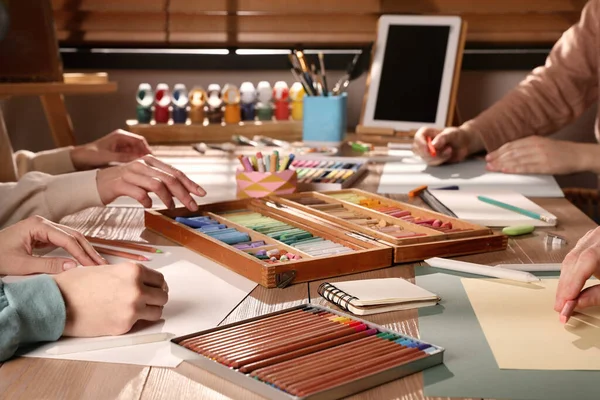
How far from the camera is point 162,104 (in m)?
2.42

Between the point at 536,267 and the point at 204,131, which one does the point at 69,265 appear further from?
the point at 204,131

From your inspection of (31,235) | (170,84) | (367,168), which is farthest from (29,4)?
(31,235)

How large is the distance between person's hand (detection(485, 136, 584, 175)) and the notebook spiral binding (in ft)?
3.38

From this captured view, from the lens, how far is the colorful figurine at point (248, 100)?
246cm

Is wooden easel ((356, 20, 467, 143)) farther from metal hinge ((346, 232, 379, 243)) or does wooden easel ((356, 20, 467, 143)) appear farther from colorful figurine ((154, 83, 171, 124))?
metal hinge ((346, 232, 379, 243))

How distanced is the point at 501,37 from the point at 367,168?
1.08 m

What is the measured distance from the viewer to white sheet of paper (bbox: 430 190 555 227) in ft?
4.43

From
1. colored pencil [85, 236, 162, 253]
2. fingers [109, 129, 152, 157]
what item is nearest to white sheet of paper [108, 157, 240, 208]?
fingers [109, 129, 152, 157]

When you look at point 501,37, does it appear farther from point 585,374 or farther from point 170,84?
point 585,374

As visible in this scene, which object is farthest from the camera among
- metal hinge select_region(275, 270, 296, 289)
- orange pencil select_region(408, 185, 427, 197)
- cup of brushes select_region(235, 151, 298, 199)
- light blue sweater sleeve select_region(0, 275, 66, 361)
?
orange pencil select_region(408, 185, 427, 197)

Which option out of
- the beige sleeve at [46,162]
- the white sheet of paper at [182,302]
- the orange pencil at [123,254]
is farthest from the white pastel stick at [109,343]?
the beige sleeve at [46,162]

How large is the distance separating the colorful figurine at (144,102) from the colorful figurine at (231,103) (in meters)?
0.23

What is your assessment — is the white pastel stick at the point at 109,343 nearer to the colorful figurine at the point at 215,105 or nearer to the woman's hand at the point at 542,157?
the woman's hand at the point at 542,157

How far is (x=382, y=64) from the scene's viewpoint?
8.17ft
